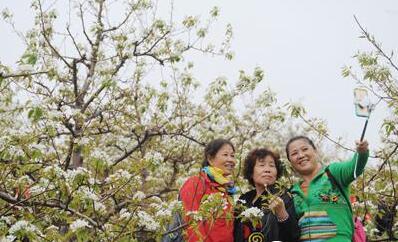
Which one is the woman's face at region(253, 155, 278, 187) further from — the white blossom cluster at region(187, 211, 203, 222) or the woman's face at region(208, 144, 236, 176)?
the white blossom cluster at region(187, 211, 203, 222)

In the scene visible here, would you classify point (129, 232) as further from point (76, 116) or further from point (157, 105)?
point (157, 105)

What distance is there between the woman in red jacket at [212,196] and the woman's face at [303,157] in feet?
1.91

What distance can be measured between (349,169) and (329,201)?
27 cm

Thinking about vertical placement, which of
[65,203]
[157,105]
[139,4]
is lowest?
[65,203]

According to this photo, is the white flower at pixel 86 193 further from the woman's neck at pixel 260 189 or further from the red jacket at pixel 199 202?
the woman's neck at pixel 260 189

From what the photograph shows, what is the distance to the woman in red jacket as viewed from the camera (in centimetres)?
296

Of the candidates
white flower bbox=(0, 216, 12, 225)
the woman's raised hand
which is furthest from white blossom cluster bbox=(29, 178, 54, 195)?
the woman's raised hand

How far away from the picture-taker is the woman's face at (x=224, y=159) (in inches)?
159

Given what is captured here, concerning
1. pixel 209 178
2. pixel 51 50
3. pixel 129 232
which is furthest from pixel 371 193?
pixel 51 50

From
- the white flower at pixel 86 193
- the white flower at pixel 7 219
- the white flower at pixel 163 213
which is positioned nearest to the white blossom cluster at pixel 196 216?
the white flower at pixel 163 213

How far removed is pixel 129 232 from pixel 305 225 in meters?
1.22

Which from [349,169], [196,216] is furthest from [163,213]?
[349,169]

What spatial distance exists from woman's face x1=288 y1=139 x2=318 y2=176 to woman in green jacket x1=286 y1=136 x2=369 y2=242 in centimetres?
10

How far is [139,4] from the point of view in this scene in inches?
295
